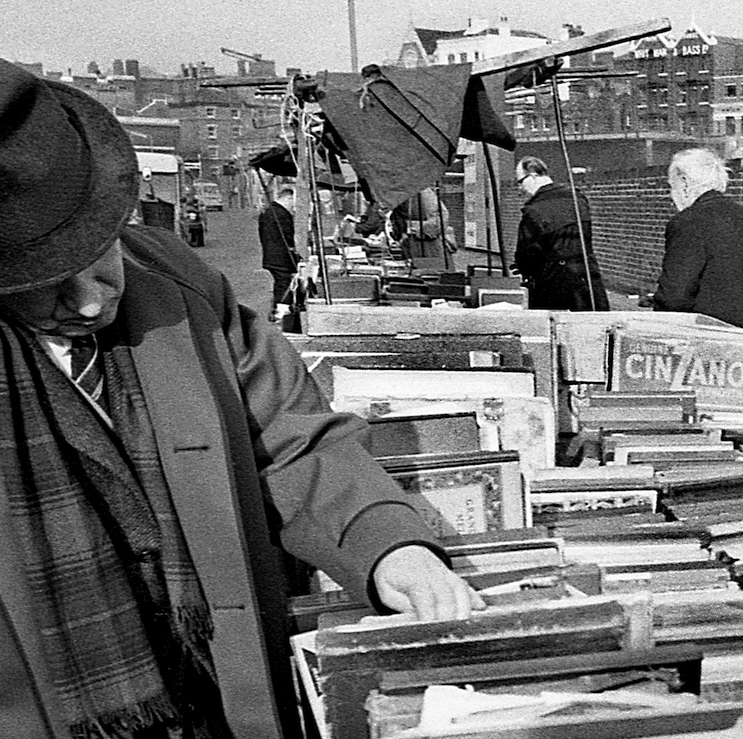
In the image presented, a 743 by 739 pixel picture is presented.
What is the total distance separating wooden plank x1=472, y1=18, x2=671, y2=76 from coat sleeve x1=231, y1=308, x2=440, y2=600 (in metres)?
3.58

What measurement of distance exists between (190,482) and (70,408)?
21 cm

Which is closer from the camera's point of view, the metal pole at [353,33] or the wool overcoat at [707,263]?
the wool overcoat at [707,263]

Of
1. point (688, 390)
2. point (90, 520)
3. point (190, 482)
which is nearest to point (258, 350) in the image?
point (190, 482)

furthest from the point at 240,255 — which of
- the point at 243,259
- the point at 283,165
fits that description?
the point at 283,165

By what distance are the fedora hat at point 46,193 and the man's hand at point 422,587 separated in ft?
2.02

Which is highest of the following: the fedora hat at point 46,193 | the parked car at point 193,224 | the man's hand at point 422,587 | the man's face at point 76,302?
the parked car at point 193,224

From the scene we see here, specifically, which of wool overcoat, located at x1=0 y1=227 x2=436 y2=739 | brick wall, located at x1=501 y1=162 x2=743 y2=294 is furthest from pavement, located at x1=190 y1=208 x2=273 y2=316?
brick wall, located at x1=501 y1=162 x2=743 y2=294

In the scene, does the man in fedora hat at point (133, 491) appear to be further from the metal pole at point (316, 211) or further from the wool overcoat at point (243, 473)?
the metal pole at point (316, 211)

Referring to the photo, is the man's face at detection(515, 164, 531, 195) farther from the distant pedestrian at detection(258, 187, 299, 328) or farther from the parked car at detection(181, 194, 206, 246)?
the parked car at detection(181, 194, 206, 246)

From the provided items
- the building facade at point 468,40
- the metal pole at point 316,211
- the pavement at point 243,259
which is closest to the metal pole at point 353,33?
the pavement at point 243,259

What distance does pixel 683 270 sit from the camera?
14.0ft

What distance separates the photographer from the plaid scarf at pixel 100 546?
1277mm

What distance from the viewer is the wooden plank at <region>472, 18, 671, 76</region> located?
4445 millimetres

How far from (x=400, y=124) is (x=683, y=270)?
163 cm
